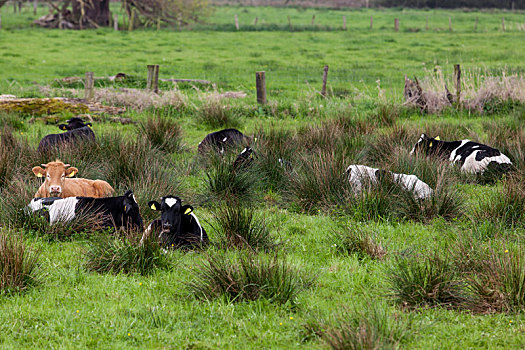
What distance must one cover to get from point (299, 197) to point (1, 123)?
7932 mm

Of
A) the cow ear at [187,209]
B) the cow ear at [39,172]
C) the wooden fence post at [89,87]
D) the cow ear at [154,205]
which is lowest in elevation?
the cow ear at [187,209]

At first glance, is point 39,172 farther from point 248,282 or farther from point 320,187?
point 248,282

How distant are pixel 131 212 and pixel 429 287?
358 centimetres

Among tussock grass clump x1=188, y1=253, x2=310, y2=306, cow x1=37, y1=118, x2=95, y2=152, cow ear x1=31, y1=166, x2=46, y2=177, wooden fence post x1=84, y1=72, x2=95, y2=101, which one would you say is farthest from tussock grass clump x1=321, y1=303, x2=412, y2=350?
wooden fence post x1=84, y1=72, x2=95, y2=101

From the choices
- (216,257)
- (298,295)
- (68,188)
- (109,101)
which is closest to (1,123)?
(109,101)

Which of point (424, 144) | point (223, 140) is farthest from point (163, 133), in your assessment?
point (424, 144)

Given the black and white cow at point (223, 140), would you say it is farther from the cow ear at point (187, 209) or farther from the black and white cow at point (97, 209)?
the cow ear at point (187, 209)

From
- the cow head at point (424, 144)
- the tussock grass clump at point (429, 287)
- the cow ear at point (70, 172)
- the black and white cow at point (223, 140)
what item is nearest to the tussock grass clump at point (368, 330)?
the tussock grass clump at point (429, 287)

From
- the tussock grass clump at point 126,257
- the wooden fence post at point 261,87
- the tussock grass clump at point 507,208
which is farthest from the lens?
the wooden fence post at point 261,87

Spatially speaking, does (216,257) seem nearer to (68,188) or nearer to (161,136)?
(68,188)

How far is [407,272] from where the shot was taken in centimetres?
540

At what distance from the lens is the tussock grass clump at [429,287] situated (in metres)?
5.28

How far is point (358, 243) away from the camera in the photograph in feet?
21.6

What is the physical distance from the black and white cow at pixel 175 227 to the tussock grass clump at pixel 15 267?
132 cm
